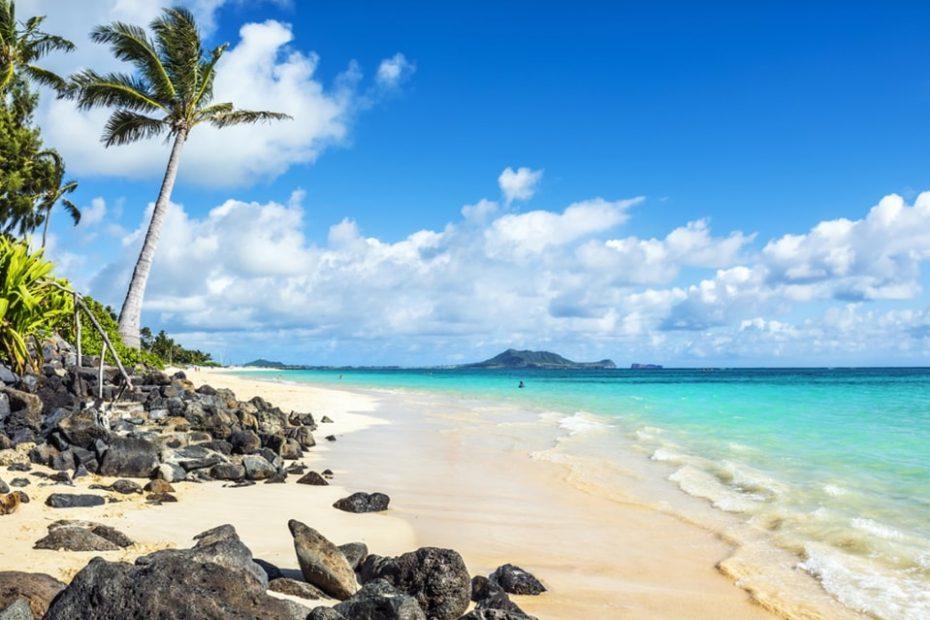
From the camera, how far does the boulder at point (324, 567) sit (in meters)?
4.87

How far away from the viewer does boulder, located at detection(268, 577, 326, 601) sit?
468 cm

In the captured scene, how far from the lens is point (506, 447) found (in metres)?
16.0

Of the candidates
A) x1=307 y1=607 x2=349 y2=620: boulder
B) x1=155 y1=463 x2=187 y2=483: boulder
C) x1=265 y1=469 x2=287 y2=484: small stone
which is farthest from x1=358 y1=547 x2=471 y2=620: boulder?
x1=265 y1=469 x2=287 y2=484: small stone

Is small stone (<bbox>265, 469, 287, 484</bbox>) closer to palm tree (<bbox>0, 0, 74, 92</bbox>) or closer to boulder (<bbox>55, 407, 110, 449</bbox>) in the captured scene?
boulder (<bbox>55, 407, 110, 449</bbox>)

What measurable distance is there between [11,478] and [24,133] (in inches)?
915

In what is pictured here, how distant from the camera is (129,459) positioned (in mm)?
8828

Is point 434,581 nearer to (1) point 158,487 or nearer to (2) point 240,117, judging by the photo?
(1) point 158,487

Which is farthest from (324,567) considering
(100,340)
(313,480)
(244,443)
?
(100,340)

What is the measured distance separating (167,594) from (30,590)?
930 millimetres

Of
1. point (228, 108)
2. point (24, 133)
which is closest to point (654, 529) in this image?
point (228, 108)

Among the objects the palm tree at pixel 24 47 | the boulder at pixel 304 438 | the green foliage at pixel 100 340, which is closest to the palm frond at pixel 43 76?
the palm tree at pixel 24 47

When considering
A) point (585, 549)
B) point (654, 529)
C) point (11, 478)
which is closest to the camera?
point (585, 549)

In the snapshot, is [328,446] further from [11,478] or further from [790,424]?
[790,424]

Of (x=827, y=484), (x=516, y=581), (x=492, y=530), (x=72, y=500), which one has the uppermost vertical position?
(x=72, y=500)
